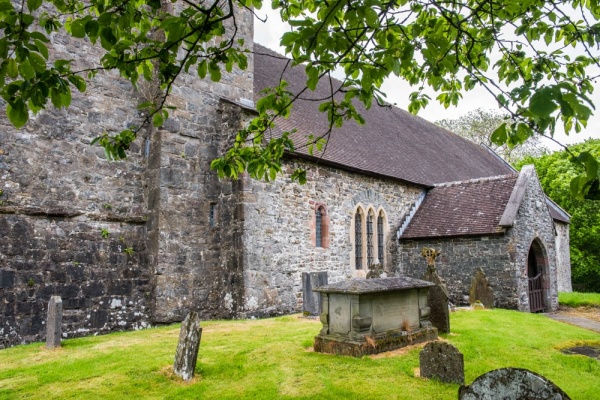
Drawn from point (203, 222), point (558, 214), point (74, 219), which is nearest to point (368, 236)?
point (203, 222)

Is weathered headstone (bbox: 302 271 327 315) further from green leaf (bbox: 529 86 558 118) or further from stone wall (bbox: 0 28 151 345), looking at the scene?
green leaf (bbox: 529 86 558 118)

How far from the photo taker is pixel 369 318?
25.2 ft

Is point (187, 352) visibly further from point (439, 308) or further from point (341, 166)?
point (341, 166)

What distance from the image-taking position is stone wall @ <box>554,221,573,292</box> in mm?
23672

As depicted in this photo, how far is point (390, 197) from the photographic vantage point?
54.1ft

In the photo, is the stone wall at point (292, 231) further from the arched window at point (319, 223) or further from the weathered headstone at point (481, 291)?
the weathered headstone at point (481, 291)

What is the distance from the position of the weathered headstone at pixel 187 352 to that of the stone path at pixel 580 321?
10.3 meters

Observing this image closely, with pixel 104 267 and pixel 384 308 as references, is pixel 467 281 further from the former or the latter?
pixel 104 267

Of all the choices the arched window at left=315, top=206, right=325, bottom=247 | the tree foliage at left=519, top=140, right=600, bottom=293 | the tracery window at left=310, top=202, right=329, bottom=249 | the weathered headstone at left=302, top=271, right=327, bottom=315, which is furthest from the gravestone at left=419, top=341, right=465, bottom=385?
the tree foliage at left=519, top=140, right=600, bottom=293

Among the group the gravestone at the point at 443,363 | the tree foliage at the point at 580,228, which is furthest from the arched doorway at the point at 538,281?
the tree foliage at the point at 580,228

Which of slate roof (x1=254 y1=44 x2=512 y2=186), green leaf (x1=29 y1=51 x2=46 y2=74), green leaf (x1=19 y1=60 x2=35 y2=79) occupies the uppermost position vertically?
slate roof (x1=254 y1=44 x2=512 y2=186)

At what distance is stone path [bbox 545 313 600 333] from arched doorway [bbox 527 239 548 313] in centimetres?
62

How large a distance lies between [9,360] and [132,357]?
197 centimetres

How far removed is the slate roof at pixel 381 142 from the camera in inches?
587
